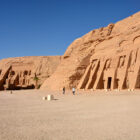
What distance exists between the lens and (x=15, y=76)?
59469mm

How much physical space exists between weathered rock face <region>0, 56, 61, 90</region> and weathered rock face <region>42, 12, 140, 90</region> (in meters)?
20.0

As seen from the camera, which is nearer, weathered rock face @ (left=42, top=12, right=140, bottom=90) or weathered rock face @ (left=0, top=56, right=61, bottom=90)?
weathered rock face @ (left=42, top=12, right=140, bottom=90)

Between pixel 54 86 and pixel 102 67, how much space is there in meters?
9.62

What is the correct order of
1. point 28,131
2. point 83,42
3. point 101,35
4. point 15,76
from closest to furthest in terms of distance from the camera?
point 28,131, point 101,35, point 83,42, point 15,76

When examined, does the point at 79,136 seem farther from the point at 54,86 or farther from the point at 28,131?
the point at 54,86

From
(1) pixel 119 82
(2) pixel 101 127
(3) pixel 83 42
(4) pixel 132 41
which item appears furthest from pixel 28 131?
(3) pixel 83 42

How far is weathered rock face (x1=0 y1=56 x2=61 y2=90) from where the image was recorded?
185 feet

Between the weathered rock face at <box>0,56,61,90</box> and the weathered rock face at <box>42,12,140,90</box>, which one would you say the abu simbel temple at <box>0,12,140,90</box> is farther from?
the weathered rock face at <box>0,56,61,90</box>

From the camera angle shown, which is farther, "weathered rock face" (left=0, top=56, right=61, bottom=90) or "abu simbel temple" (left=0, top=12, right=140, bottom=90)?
"weathered rock face" (left=0, top=56, right=61, bottom=90)

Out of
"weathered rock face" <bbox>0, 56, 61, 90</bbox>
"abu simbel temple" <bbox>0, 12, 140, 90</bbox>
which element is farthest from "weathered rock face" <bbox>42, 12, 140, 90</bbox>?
"weathered rock face" <bbox>0, 56, 61, 90</bbox>

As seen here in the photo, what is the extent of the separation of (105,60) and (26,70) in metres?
37.8

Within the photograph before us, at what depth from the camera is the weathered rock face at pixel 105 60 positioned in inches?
973

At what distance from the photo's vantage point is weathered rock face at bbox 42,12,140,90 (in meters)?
24.7

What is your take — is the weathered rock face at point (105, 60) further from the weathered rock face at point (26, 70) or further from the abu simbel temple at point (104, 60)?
the weathered rock face at point (26, 70)
